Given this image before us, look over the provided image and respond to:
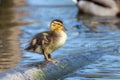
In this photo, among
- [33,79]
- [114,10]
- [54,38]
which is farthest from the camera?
[114,10]

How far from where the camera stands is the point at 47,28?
41.0 ft

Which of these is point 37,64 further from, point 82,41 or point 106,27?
point 106,27

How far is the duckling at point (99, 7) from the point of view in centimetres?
1509

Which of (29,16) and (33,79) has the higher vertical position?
(29,16)

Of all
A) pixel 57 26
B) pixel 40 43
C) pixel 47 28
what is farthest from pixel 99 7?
pixel 40 43

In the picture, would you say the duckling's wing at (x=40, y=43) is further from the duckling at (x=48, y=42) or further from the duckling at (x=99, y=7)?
the duckling at (x=99, y=7)

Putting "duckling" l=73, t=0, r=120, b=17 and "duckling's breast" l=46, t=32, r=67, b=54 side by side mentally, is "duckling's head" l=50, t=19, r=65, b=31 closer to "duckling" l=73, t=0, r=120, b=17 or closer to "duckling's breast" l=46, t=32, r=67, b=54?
"duckling's breast" l=46, t=32, r=67, b=54

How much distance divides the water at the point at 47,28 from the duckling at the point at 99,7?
1.28ft

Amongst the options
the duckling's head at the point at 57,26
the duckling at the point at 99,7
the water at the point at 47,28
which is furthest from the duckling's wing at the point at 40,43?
the duckling at the point at 99,7

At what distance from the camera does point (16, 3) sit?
60.7ft

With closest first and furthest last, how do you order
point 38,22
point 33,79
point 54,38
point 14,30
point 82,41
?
point 33,79
point 54,38
point 82,41
point 14,30
point 38,22

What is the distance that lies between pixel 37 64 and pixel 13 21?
295 inches

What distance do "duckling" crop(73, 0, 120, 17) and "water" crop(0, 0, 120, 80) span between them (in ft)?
1.28

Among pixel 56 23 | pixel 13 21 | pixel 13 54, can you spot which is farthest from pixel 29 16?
pixel 56 23
